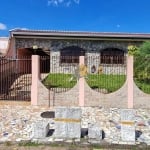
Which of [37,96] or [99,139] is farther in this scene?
[37,96]

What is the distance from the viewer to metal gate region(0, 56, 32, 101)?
13.8 metres

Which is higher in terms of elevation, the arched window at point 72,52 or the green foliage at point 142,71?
the arched window at point 72,52

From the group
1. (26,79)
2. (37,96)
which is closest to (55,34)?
(26,79)

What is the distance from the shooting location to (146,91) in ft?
43.7

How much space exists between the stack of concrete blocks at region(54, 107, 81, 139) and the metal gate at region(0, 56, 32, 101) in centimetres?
511

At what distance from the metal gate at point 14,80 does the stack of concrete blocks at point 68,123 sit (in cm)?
511

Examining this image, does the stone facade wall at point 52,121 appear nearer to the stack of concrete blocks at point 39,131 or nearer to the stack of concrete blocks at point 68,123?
the stack of concrete blocks at point 39,131

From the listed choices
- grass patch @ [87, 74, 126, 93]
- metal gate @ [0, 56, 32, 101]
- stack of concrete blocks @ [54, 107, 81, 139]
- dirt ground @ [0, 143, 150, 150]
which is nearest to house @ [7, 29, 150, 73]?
metal gate @ [0, 56, 32, 101]

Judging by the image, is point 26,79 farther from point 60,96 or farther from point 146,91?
point 146,91

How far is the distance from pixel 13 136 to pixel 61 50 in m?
13.9

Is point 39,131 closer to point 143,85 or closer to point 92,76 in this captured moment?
point 92,76

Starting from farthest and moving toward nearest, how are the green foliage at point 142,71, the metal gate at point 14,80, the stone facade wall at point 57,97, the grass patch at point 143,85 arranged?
the green foliage at point 142,71 < the metal gate at point 14,80 < the grass patch at point 143,85 < the stone facade wall at point 57,97

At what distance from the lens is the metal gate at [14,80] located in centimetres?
1381

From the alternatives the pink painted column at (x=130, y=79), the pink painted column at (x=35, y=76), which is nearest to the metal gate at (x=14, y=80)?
the pink painted column at (x=35, y=76)
